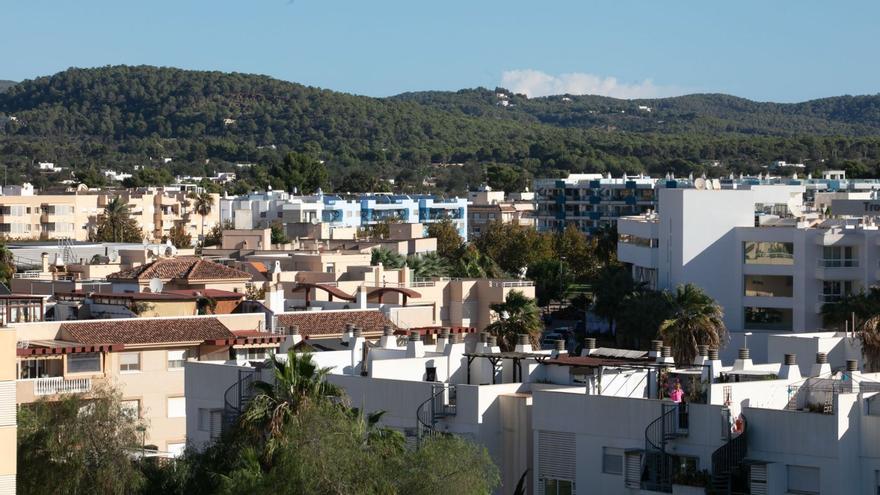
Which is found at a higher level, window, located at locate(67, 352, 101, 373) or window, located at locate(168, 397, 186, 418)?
window, located at locate(67, 352, 101, 373)

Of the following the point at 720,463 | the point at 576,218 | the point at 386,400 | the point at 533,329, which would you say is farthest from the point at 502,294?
the point at 576,218

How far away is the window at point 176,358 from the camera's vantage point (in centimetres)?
4531

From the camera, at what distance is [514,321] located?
58.1 metres

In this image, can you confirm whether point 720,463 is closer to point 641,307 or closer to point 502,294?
point 502,294

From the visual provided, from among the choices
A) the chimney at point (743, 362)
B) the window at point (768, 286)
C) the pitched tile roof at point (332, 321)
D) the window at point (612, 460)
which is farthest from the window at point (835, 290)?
the window at point (612, 460)

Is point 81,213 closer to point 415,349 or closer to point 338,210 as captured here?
point 338,210

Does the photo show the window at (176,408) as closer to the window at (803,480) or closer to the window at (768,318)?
the window at (803,480)

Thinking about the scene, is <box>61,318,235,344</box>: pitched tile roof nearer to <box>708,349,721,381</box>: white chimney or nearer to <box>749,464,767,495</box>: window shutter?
<box>708,349,721,381</box>: white chimney

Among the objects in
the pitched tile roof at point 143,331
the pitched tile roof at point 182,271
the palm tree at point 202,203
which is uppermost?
the palm tree at point 202,203

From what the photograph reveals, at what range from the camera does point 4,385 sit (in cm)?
→ 2228

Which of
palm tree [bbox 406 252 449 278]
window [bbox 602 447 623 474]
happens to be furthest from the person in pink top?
palm tree [bbox 406 252 449 278]

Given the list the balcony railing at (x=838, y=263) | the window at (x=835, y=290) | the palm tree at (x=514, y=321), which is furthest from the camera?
the balcony railing at (x=838, y=263)

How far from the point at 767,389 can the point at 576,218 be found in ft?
425

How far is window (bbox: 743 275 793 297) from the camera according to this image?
7556cm
